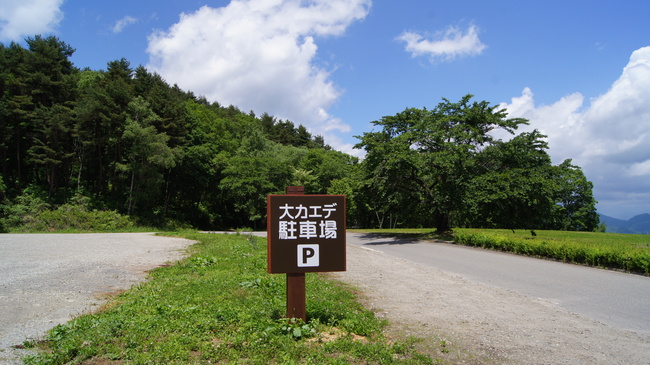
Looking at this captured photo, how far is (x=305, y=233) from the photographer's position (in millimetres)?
5281

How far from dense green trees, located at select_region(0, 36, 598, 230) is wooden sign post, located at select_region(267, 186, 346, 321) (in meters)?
18.9

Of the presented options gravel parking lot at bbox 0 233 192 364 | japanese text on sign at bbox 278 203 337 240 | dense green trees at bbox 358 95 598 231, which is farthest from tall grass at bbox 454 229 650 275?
gravel parking lot at bbox 0 233 192 364

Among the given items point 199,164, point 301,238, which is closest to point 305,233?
point 301,238

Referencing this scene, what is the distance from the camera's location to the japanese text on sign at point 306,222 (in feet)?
17.1

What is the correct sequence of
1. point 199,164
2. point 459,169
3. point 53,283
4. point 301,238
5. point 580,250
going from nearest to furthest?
point 301,238 → point 53,283 → point 580,250 → point 459,169 → point 199,164

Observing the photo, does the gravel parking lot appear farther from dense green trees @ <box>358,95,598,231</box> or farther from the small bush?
the small bush

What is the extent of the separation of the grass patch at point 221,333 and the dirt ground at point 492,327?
1.79ft

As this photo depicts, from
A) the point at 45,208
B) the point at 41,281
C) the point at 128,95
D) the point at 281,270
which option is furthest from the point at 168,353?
the point at 128,95

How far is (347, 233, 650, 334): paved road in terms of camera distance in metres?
7.21

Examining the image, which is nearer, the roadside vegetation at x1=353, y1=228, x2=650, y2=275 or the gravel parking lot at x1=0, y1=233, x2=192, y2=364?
the gravel parking lot at x1=0, y1=233, x2=192, y2=364

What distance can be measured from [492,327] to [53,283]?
848 centimetres

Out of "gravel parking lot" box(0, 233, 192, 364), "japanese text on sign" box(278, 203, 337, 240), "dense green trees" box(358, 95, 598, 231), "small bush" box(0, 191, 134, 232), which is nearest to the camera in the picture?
"gravel parking lot" box(0, 233, 192, 364)

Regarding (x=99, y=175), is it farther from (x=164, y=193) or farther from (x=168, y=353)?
(x=168, y=353)

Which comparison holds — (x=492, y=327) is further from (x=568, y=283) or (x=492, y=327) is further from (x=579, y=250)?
(x=579, y=250)
